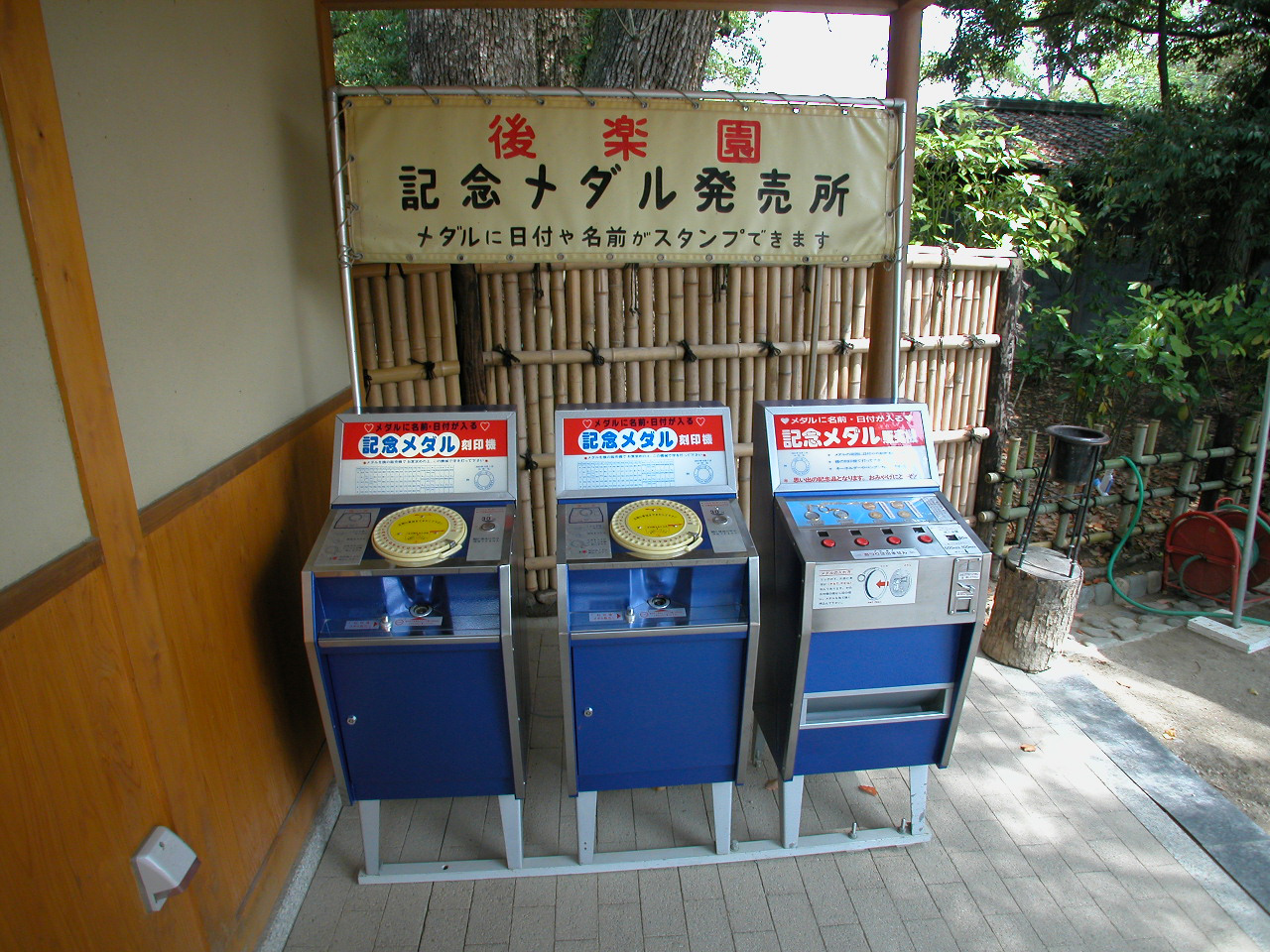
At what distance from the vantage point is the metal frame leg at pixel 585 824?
2.53 m

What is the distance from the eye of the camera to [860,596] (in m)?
2.32

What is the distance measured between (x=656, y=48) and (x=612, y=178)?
3.04 metres

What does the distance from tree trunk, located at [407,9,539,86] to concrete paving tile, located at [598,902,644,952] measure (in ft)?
15.9

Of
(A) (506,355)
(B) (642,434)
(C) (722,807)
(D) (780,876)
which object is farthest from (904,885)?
(A) (506,355)

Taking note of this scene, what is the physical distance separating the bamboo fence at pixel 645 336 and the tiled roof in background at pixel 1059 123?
6.32 meters

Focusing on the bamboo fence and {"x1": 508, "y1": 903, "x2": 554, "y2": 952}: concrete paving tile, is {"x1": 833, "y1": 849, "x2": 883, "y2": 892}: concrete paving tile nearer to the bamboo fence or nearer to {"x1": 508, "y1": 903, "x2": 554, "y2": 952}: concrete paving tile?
{"x1": 508, "y1": 903, "x2": 554, "y2": 952}: concrete paving tile

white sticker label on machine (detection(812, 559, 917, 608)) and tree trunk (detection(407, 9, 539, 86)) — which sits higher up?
tree trunk (detection(407, 9, 539, 86))

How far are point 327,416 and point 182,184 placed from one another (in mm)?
1191

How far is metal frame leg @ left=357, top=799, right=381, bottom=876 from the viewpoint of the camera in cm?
249

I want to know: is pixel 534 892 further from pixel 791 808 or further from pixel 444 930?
pixel 791 808

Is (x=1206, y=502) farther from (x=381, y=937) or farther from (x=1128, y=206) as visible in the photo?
(x=381, y=937)

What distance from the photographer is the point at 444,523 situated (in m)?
2.32

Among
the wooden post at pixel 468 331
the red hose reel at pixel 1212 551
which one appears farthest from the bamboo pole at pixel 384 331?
the red hose reel at pixel 1212 551

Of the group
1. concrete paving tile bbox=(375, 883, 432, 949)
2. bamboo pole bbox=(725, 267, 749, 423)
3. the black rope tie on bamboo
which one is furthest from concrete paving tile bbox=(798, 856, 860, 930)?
the black rope tie on bamboo
